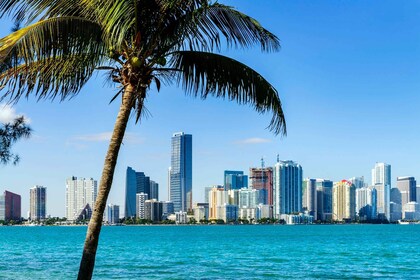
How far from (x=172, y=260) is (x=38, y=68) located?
43.4m

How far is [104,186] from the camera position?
29.3 feet

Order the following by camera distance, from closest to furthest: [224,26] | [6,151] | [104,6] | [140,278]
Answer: [104,6] < [224,26] < [6,151] < [140,278]

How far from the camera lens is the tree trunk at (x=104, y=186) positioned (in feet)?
28.9

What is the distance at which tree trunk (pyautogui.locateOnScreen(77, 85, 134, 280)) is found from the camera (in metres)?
8.82

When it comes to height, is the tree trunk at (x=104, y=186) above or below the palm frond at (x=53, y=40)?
below

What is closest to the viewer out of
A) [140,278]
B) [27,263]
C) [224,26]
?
[224,26]

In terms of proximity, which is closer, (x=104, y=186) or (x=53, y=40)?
(x=53, y=40)

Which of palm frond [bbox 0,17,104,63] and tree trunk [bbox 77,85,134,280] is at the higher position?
palm frond [bbox 0,17,104,63]

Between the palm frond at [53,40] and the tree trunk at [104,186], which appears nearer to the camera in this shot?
the palm frond at [53,40]

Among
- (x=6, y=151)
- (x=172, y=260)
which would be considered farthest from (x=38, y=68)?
(x=172, y=260)

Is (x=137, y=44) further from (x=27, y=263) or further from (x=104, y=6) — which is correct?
(x=27, y=263)

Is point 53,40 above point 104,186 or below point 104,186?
above

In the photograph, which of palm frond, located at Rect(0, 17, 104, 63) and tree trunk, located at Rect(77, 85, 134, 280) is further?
tree trunk, located at Rect(77, 85, 134, 280)

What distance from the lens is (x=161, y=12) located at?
9.22 meters
